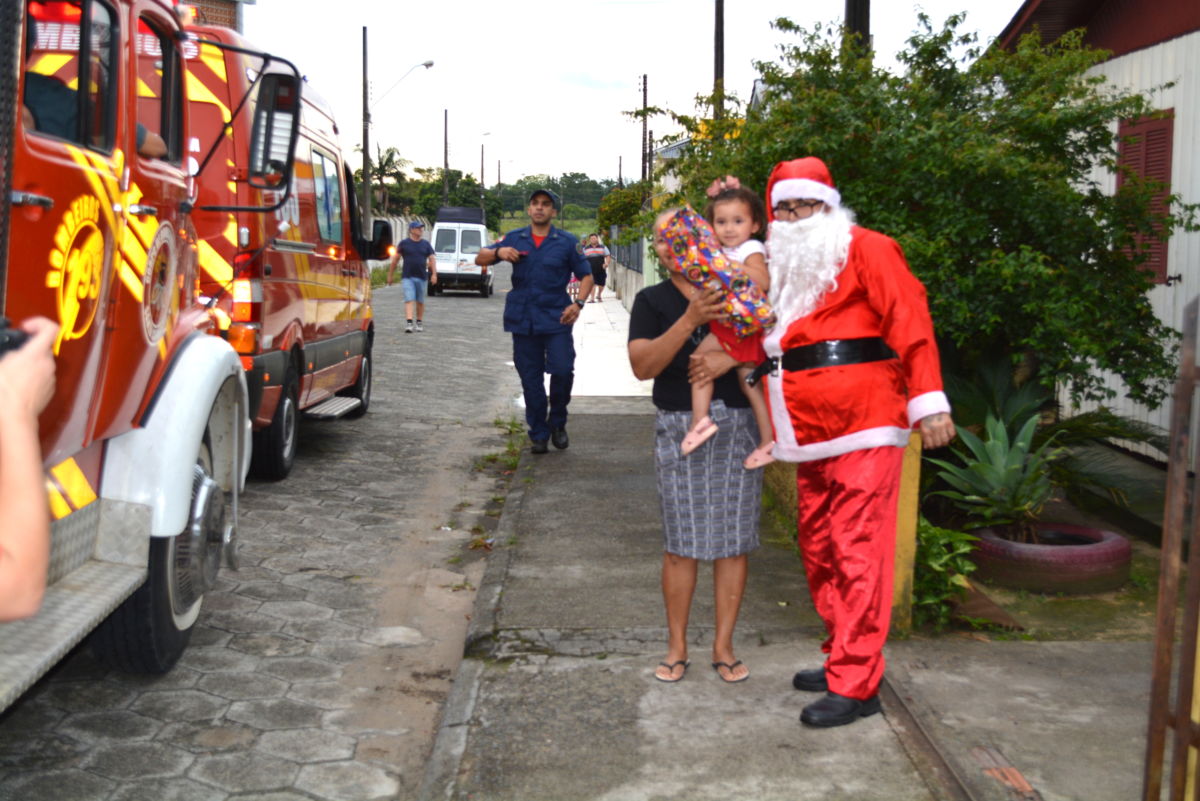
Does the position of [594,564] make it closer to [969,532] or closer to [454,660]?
[454,660]

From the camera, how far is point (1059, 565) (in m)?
5.58

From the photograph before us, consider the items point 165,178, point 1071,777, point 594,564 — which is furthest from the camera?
point 594,564

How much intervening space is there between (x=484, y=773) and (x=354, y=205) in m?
7.45

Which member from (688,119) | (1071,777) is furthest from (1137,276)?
(1071,777)

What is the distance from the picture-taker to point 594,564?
6.09m

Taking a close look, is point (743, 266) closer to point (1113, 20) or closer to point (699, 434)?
point (699, 434)

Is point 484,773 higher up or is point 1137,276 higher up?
point 1137,276

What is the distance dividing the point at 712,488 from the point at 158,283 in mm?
2001

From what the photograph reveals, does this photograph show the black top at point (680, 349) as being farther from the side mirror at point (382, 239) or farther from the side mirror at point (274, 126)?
the side mirror at point (382, 239)

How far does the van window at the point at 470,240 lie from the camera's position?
3563 cm

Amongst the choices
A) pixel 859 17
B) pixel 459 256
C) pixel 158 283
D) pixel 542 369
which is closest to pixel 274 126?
pixel 158 283

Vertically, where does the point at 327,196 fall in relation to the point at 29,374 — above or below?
above

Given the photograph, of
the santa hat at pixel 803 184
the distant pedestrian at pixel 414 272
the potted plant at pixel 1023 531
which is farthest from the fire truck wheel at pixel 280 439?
the distant pedestrian at pixel 414 272

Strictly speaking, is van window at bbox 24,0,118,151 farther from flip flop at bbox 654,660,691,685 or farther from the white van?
the white van
